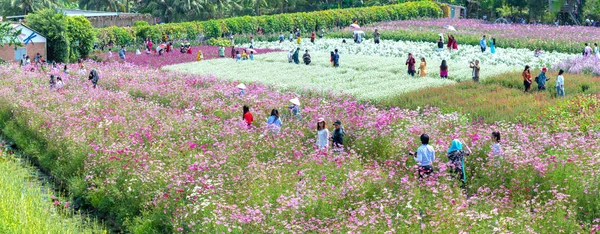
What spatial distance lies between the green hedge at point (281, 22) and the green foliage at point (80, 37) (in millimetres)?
5077

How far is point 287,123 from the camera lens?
22250mm

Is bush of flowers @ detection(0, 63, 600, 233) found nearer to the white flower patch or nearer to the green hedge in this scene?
the white flower patch

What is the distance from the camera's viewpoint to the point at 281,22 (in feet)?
222

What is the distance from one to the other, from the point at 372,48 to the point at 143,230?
35.4m

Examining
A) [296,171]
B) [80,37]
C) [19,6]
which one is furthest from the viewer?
[19,6]

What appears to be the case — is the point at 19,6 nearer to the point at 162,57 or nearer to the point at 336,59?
the point at 162,57

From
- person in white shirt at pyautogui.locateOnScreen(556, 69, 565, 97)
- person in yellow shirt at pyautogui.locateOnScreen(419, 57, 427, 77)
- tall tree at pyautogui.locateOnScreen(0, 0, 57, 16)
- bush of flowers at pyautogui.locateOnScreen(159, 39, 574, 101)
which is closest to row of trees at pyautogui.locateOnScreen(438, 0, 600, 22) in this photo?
bush of flowers at pyautogui.locateOnScreen(159, 39, 574, 101)

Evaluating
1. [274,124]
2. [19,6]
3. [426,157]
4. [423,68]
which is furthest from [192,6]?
[426,157]

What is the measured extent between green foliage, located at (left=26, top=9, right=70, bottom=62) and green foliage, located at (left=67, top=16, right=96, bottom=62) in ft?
3.88

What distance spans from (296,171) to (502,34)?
41.8m

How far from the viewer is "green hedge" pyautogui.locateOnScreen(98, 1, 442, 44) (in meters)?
58.4

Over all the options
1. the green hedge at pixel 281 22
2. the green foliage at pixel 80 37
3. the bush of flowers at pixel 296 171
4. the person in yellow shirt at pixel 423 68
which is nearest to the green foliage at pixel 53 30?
the green foliage at pixel 80 37

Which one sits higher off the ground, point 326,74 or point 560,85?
point 560,85

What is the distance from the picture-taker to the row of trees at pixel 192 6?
8206 cm
